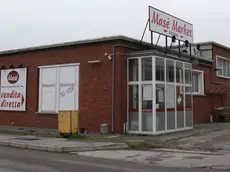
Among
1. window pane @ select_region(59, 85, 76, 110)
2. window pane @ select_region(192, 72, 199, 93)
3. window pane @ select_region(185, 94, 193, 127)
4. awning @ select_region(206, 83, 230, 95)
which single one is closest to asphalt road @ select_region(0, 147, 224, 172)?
window pane @ select_region(59, 85, 76, 110)

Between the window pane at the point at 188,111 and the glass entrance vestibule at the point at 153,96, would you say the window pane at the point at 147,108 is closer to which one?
the glass entrance vestibule at the point at 153,96

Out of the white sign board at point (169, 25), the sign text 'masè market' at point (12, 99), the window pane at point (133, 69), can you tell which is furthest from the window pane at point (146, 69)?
the sign text 'masè market' at point (12, 99)

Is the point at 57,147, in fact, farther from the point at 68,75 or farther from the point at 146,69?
the point at 68,75

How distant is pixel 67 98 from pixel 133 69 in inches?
174

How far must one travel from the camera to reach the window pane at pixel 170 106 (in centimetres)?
1796

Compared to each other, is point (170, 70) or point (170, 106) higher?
point (170, 70)

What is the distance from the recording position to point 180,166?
31.0 feet

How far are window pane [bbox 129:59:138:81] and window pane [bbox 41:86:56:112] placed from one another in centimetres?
513

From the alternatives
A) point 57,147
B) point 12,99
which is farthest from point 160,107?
point 12,99

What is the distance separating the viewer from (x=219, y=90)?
2622cm

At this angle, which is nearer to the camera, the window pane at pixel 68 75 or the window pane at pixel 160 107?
the window pane at pixel 160 107

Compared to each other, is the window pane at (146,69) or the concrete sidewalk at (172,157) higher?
the window pane at (146,69)

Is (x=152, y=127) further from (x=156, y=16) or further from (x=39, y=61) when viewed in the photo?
(x=39, y=61)

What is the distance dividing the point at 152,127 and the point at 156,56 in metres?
3.59
